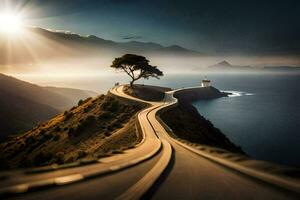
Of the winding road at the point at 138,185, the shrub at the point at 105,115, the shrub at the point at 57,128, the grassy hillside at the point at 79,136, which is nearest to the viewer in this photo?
the winding road at the point at 138,185

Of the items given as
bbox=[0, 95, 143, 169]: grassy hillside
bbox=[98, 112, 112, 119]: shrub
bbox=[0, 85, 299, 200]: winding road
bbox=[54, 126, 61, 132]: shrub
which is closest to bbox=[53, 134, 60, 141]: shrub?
bbox=[0, 95, 143, 169]: grassy hillside

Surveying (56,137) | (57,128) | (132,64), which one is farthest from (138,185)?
(132,64)

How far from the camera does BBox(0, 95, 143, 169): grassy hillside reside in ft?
111

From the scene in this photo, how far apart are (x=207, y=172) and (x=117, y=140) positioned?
22101 mm

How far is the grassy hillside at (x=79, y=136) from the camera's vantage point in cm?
3391

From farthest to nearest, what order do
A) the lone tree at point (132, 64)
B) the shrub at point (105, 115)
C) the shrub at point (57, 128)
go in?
the lone tree at point (132, 64) → the shrub at point (57, 128) → the shrub at point (105, 115)

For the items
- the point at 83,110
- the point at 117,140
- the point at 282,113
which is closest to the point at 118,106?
the point at 83,110

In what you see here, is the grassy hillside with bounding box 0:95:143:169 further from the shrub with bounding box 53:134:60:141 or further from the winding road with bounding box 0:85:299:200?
the winding road with bounding box 0:85:299:200

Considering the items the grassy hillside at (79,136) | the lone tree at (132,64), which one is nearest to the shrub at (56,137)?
the grassy hillside at (79,136)

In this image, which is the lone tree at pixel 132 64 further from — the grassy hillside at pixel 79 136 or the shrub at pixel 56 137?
the shrub at pixel 56 137

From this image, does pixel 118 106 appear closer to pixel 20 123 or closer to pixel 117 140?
pixel 117 140

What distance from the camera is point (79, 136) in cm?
4203

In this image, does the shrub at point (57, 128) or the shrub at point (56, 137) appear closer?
the shrub at point (56, 137)

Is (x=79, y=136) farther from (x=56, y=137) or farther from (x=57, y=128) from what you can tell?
(x=57, y=128)
